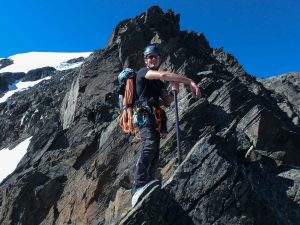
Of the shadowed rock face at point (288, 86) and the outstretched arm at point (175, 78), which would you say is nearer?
the outstretched arm at point (175, 78)

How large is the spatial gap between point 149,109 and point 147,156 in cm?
105

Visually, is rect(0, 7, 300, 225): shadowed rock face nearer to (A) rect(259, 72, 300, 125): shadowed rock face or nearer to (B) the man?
(B) the man

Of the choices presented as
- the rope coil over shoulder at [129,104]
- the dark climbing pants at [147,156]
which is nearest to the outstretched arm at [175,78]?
the rope coil over shoulder at [129,104]

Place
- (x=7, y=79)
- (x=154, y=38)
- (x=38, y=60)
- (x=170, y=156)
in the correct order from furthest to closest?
1. (x=38, y=60)
2. (x=7, y=79)
3. (x=154, y=38)
4. (x=170, y=156)

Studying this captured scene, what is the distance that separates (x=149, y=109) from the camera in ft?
32.0

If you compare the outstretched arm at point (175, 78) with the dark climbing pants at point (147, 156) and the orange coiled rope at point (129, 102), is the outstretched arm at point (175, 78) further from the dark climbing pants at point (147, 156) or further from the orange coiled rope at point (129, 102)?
the dark climbing pants at point (147, 156)

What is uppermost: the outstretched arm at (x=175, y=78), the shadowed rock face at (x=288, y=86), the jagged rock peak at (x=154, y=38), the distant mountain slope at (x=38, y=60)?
the distant mountain slope at (x=38, y=60)

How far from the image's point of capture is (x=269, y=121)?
86.0 ft

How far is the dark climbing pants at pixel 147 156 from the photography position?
9.14 m

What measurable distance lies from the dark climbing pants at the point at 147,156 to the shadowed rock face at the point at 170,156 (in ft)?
1.38

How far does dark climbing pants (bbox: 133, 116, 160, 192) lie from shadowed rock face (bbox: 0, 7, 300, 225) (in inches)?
16.6

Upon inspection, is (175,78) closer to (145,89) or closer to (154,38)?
(145,89)

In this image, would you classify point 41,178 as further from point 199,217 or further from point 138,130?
point 199,217

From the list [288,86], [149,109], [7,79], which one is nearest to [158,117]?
[149,109]
